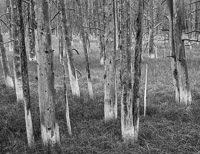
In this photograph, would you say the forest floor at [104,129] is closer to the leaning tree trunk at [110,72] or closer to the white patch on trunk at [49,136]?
the white patch on trunk at [49,136]

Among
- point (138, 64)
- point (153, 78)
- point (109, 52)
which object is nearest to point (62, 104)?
point (109, 52)

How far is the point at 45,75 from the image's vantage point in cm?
492

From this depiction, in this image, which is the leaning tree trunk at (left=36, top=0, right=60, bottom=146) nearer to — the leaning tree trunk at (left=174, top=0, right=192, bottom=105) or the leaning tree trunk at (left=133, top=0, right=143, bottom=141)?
the leaning tree trunk at (left=133, top=0, right=143, bottom=141)

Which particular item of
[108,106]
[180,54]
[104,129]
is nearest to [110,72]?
[108,106]

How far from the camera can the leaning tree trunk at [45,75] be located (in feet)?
15.6

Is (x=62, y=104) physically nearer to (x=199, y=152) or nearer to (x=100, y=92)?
Result: (x=100, y=92)

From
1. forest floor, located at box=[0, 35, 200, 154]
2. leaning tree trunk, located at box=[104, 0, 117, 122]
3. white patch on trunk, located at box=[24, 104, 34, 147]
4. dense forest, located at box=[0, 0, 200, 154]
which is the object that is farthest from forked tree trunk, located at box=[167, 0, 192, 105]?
white patch on trunk, located at box=[24, 104, 34, 147]

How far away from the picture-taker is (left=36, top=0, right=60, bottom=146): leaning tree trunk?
4766 millimetres

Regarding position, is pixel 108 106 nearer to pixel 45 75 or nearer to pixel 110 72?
pixel 110 72

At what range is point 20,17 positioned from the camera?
5383 mm

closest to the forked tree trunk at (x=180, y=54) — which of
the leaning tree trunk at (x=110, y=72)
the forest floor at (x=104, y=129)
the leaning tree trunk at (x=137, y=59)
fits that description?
the forest floor at (x=104, y=129)

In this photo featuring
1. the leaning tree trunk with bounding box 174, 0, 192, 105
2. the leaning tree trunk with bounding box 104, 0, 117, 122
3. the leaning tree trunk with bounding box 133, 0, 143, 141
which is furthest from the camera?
the leaning tree trunk with bounding box 174, 0, 192, 105

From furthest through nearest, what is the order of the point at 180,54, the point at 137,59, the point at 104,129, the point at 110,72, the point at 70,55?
1. the point at 70,55
2. the point at 180,54
3. the point at 110,72
4. the point at 104,129
5. the point at 137,59

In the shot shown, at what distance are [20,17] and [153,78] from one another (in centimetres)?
988
